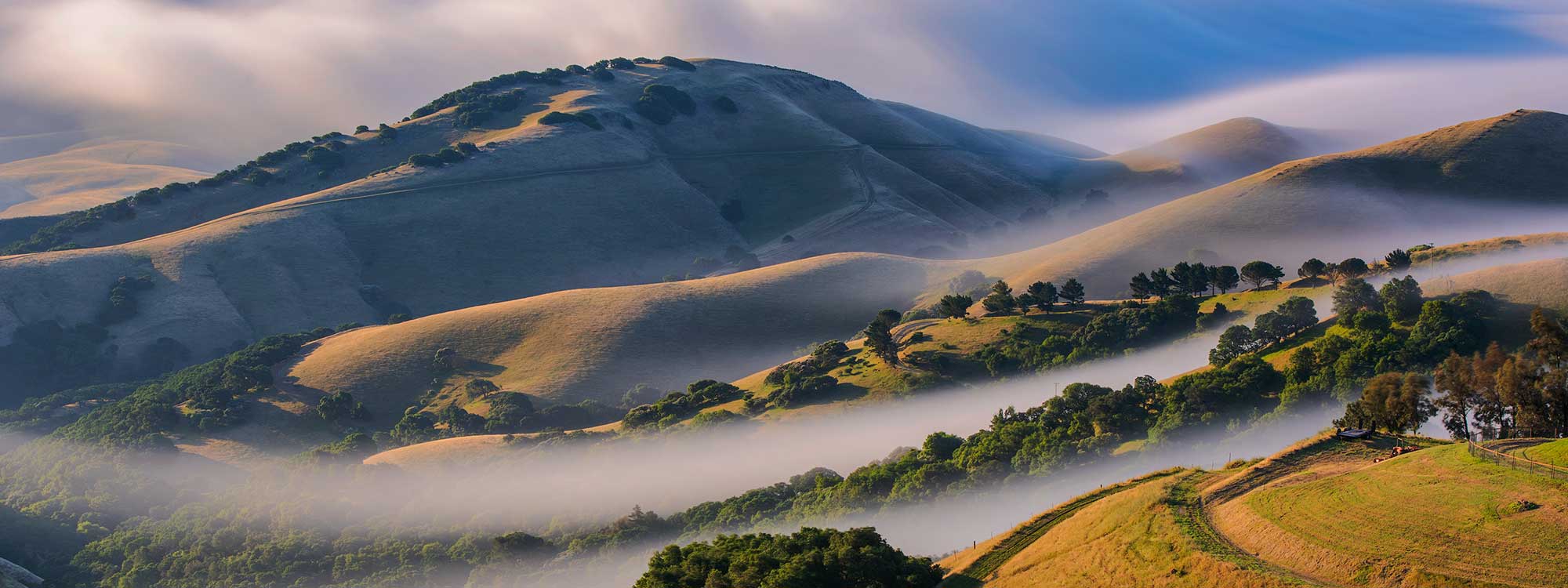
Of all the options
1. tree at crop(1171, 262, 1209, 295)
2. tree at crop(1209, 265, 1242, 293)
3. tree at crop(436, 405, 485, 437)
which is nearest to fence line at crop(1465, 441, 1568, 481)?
tree at crop(1209, 265, 1242, 293)

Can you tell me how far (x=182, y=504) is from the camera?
3666 inches

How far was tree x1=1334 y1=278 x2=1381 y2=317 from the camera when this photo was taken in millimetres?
82625

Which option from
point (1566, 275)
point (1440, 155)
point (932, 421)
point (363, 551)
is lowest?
point (363, 551)

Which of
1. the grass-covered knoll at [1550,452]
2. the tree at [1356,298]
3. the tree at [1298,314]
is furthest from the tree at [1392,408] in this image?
the tree at [1298,314]

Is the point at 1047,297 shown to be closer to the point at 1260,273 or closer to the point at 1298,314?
the point at 1260,273

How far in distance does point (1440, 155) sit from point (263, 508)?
529 feet

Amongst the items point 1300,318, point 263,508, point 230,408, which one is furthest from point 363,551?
point 1300,318

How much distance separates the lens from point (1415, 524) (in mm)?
37469

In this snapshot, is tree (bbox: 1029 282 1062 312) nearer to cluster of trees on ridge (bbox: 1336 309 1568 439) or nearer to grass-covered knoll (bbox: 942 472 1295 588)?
cluster of trees on ridge (bbox: 1336 309 1568 439)

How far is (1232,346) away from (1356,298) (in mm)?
10026

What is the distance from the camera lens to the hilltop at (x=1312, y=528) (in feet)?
116

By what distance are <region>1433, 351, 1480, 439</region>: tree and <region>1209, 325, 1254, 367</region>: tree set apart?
2382 cm

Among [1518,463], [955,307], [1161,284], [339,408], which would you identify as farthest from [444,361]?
[1518,463]

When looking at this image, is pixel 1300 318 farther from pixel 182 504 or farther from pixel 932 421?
pixel 182 504
